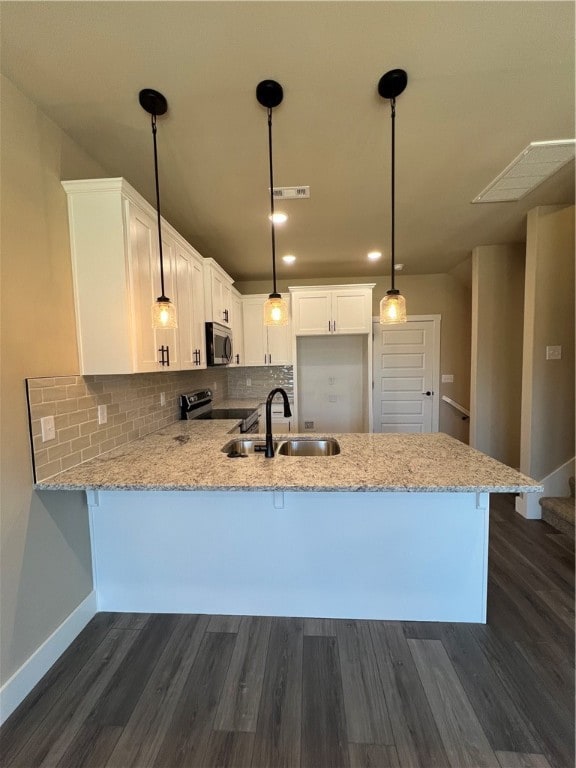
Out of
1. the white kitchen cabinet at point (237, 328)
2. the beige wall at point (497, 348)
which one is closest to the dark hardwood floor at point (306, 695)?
the beige wall at point (497, 348)

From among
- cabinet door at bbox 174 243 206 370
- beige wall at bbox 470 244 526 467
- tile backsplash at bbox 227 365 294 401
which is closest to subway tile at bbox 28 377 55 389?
cabinet door at bbox 174 243 206 370

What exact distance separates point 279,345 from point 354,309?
109 cm

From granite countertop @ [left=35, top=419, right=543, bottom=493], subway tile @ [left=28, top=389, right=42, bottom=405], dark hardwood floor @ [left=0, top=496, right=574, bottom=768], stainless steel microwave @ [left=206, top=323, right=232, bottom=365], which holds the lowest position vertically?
dark hardwood floor @ [left=0, top=496, right=574, bottom=768]

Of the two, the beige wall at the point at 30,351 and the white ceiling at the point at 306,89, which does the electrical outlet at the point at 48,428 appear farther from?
the white ceiling at the point at 306,89

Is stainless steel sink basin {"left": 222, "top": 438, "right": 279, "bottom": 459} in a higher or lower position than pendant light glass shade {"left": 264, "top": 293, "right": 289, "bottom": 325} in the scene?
lower

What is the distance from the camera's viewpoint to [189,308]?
2.63 meters

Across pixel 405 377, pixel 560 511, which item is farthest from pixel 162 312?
pixel 405 377

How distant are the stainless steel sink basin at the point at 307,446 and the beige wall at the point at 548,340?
6.70 ft

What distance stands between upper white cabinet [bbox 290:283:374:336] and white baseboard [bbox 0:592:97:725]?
3.40 m

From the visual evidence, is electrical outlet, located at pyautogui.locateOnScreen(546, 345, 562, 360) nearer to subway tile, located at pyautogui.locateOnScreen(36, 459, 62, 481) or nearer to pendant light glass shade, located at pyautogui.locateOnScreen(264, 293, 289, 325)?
pendant light glass shade, located at pyautogui.locateOnScreen(264, 293, 289, 325)

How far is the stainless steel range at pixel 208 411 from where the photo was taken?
3.10 meters

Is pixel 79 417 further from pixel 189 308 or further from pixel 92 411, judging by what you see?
pixel 189 308

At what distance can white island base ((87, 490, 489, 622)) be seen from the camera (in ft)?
5.61

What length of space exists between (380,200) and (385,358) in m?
2.63
